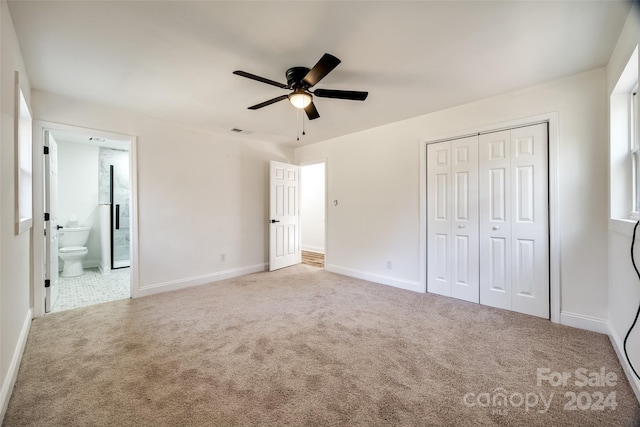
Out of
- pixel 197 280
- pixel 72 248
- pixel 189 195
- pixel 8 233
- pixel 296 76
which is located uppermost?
pixel 296 76

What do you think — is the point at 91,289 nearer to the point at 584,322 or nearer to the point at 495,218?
the point at 495,218

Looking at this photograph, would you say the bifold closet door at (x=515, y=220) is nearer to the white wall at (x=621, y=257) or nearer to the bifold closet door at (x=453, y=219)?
the bifold closet door at (x=453, y=219)

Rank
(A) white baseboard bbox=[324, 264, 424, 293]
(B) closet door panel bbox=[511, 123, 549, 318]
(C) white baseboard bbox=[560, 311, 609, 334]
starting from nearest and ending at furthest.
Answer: (C) white baseboard bbox=[560, 311, 609, 334] < (B) closet door panel bbox=[511, 123, 549, 318] < (A) white baseboard bbox=[324, 264, 424, 293]

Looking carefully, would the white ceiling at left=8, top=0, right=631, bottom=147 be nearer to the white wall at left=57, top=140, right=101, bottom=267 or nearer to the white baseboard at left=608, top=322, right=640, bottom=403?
the white baseboard at left=608, top=322, right=640, bottom=403

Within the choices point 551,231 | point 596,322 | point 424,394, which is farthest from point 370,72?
point 596,322

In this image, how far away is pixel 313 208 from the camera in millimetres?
7051

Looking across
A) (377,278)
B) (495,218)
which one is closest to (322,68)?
(495,218)

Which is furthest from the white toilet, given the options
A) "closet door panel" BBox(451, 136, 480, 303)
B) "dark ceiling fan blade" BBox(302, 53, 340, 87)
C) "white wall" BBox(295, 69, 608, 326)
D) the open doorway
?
"closet door panel" BBox(451, 136, 480, 303)

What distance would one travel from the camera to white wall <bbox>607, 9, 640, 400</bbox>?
166 cm

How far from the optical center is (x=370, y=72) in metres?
2.35

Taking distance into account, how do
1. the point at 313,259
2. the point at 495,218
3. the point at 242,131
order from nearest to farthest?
the point at 495,218
the point at 242,131
the point at 313,259

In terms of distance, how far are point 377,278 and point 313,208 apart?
3.44m

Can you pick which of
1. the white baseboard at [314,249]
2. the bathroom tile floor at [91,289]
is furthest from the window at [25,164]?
the white baseboard at [314,249]

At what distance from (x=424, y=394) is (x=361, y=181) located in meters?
3.04
